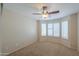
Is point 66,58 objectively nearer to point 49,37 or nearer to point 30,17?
point 49,37

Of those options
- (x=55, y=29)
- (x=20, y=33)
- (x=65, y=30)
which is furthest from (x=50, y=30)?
(x=20, y=33)

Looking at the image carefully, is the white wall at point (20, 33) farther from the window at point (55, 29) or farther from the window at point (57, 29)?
the window at point (57, 29)

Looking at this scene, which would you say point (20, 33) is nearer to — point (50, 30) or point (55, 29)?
point (50, 30)

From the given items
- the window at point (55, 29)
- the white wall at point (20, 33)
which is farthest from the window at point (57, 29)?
the white wall at point (20, 33)

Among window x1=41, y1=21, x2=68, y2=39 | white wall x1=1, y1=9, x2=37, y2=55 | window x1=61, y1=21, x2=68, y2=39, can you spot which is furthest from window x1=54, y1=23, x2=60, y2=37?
white wall x1=1, y1=9, x2=37, y2=55

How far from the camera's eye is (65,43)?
Result: 2.46 meters

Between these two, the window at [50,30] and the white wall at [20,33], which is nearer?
the window at [50,30]

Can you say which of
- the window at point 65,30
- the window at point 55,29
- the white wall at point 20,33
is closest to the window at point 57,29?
the window at point 55,29

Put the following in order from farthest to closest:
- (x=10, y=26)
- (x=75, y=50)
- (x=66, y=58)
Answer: (x=10, y=26), (x=75, y=50), (x=66, y=58)

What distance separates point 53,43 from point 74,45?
505 mm

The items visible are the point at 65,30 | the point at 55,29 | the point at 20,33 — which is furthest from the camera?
the point at 20,33

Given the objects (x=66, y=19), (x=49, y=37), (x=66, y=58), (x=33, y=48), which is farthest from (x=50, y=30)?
(x=66, y=58)

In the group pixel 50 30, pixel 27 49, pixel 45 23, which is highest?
pixel 45 23

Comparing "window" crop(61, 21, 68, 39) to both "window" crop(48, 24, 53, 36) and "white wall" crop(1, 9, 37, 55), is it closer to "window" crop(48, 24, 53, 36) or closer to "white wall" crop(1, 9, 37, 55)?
"window" crop(48, 24, 53, 36)
